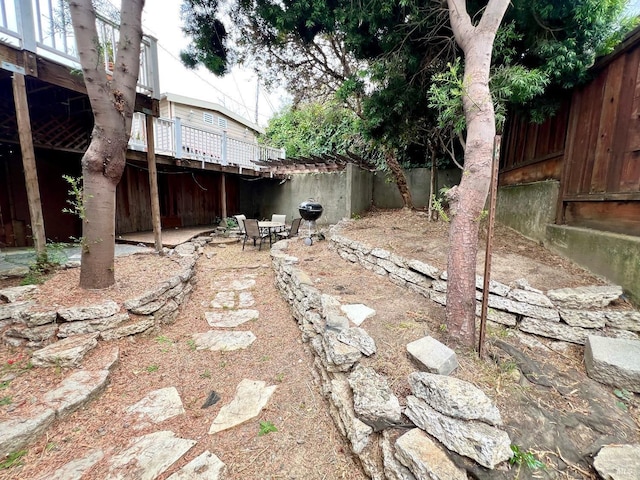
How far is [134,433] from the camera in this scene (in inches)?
70.1

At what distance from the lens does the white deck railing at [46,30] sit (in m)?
3.21

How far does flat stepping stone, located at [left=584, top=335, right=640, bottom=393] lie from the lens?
1.86 meters

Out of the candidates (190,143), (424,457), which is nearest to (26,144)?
(190,143)

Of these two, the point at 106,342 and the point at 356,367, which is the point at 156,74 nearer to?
the point at 106,342

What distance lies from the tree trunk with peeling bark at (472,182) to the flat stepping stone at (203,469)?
1873 millimetres

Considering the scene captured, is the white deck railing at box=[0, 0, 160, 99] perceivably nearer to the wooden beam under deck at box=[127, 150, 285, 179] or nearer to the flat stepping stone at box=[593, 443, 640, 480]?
the wooden beam under deck at box=[127, 150, 285, 179]

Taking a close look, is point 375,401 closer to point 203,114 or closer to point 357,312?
point 357,312

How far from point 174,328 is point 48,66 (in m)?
3.93

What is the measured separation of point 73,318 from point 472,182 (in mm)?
3815

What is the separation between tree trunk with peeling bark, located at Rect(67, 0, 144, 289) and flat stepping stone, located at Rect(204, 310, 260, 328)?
1.25 metres

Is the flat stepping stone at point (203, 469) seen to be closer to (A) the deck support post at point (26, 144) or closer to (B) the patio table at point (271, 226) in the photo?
(A) the deck support post at point (26, 144)

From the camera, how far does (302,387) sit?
2.29 meters

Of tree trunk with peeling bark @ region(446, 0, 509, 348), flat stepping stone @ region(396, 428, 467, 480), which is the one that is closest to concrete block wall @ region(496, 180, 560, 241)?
tree trunk with peeling bark @ region(446, 0, 509, 348)

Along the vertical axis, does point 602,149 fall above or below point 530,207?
above
